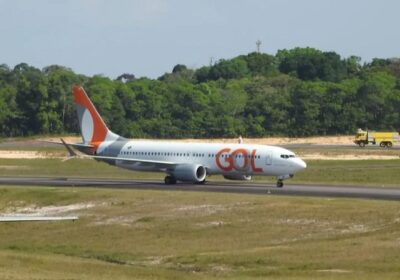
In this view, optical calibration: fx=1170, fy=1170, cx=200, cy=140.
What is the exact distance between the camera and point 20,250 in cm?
4988

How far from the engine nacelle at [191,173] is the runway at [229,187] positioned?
0.57m

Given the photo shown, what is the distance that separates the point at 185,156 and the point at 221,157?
3.44 meters

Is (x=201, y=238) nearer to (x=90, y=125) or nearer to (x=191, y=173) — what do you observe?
(x=191, y=173)

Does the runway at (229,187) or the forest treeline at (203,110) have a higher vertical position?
the forest treeline at (203,110)

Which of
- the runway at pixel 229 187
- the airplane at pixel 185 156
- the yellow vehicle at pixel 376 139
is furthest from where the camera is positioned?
the yellow vehicle at pixel 376 139

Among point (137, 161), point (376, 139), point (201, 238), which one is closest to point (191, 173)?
point (137, 161)

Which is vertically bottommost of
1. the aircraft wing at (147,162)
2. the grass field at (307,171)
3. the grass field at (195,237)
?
the grass field at (195,237)

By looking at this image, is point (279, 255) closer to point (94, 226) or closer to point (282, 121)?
point (94, 226)

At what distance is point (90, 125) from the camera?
8350 cm

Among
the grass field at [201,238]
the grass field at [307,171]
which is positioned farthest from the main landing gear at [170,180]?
the grass field at [201,238]

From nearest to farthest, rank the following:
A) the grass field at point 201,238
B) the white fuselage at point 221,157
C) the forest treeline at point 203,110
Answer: the grass field at point 201,238
the white fuselage at point 221,157
the forest treeline at point 203,110

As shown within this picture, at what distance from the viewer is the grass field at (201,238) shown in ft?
132

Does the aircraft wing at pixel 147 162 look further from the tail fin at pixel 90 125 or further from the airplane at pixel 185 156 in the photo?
the tail fin at pixel 90 125

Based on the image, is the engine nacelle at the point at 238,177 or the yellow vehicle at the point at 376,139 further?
the yellow vehicle at the point at 376,139
